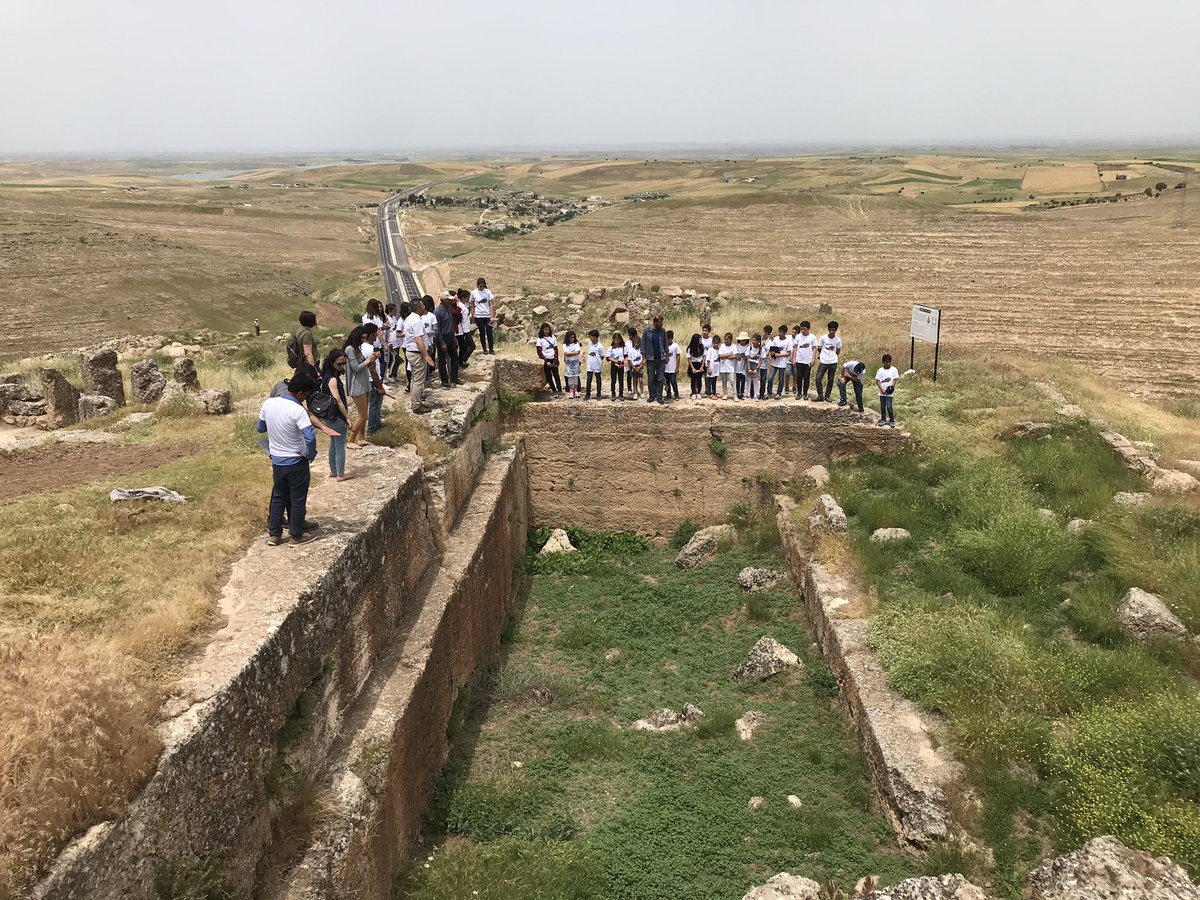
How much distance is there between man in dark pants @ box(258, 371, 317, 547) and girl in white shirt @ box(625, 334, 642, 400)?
7.00 meters

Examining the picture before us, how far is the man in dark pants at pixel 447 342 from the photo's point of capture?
11.7 m

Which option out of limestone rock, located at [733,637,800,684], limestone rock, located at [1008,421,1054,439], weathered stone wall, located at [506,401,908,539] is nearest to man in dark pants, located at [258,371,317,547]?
limestone rock, located at [733,637,800,684]

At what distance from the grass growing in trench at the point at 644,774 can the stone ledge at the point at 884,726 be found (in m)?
0.23

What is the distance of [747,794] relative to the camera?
6.73 meters

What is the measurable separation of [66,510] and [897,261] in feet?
115

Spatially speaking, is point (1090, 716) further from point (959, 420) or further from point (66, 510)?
point (66, 510)

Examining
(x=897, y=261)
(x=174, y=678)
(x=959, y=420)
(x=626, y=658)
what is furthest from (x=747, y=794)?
(x=897, y=261)

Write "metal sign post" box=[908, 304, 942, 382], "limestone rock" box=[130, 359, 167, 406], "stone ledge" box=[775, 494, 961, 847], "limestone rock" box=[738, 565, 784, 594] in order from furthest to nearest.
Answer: "metal sign post" box=[908, 304, 942, 382] < "limestone rock" box=[130, 359, 167, 406] < "limestone rock" box=[738, 565, 784, 594] < "stone ledge" box=[775, 494, 961, 847]

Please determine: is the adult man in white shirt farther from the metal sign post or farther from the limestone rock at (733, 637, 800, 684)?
the metal sign post

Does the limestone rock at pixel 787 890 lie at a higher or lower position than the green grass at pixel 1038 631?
lower

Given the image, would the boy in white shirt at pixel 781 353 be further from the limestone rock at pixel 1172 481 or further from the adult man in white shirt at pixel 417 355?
the adult man in white shirt at pixel 417 355

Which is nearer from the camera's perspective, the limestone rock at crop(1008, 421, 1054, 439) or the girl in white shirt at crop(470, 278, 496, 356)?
the limestone rock at crop(1008, 421, 1054, 439)

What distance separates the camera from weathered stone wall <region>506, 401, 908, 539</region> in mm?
12414

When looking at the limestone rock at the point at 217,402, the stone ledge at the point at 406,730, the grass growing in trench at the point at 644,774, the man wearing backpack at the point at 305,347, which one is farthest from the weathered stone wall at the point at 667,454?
the man wearing backpack at the point at 305,347
